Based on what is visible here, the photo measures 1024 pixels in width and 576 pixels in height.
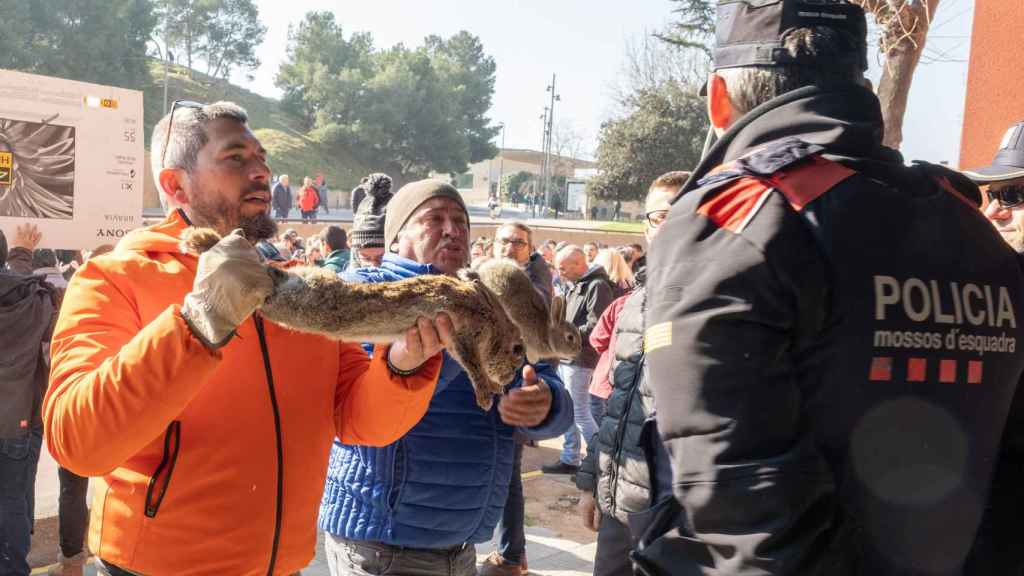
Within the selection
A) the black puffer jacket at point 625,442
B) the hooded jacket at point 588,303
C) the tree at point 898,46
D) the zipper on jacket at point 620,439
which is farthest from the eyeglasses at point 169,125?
the tree at point 898,46

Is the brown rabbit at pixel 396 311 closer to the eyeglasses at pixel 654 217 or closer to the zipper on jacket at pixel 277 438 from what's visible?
the zipper on jacket at pixel 277 438

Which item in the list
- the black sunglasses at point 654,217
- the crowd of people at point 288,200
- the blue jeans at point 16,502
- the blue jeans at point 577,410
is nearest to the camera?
the black sunglasses at point 654,217

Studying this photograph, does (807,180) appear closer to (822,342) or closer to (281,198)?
(822,342)

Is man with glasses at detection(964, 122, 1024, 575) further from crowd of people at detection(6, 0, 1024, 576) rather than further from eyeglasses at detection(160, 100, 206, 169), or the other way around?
eyeglasses at detection(160, 100, 206, 169)

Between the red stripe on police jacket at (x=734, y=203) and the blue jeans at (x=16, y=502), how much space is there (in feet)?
15.5

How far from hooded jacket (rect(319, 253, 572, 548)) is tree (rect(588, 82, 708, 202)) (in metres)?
32.8

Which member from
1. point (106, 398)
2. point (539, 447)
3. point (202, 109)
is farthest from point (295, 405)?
point (539, 447)

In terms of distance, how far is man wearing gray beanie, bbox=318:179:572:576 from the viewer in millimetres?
2922

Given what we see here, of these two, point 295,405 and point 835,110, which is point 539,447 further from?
point 835,110

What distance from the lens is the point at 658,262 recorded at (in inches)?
66.6

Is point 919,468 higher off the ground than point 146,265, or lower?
lower

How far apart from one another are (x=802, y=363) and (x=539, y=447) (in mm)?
7870

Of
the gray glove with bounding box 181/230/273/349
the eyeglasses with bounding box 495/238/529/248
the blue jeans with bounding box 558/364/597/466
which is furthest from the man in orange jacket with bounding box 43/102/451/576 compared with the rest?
the blue jeans with bounding box 558/364/597/466

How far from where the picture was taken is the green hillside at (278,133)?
4884cm
